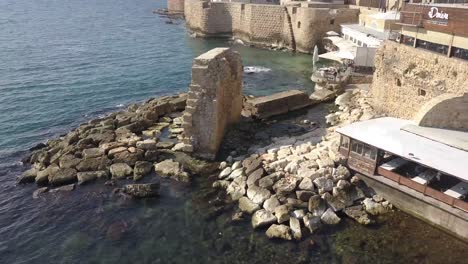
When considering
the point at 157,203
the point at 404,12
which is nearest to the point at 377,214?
the point at 157,203

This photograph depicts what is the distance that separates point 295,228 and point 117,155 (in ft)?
36.9

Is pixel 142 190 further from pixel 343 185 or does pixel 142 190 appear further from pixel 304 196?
pixel 343 185

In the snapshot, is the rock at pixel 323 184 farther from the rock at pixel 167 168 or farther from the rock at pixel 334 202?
the rock at pixel 167 168

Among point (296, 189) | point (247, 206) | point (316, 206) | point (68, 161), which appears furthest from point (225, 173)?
point (68, 161)

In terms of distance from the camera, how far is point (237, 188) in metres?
18.8

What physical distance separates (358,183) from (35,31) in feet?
211

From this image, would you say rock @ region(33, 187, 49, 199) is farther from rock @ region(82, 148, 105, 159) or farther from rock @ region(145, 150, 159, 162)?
rock @ region(145, 150, 159, 162)

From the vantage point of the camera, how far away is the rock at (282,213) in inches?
647

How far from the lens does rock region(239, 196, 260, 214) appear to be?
17267 millimetres

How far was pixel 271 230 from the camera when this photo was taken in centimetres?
1591

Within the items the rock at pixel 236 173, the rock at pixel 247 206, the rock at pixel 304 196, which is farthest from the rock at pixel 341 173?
the rock at pixel 236 173

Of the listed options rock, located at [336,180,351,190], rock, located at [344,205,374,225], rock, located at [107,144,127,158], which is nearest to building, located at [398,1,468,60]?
rock, located at [336,180,351,190]

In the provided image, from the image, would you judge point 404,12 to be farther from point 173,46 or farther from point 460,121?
point 173,46

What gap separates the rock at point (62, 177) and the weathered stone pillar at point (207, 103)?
251 inches
